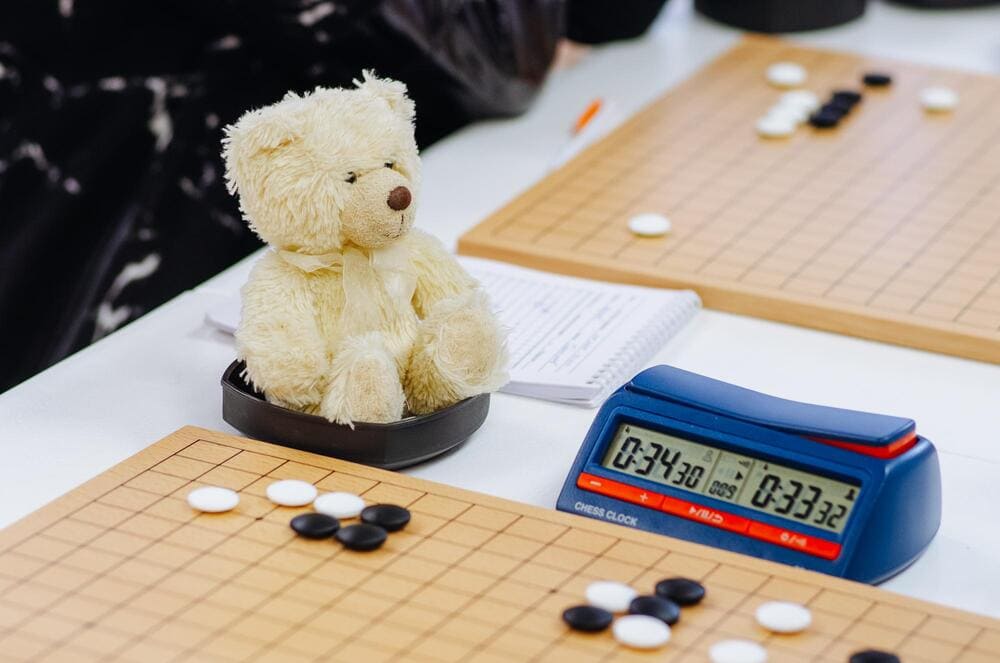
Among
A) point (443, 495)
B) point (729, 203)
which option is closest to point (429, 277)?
point (443, 495)

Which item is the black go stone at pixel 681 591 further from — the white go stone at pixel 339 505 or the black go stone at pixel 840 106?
the black go stone at pixel 840 106

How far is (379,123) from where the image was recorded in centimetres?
103

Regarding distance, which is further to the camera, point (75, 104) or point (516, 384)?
point (75, 104)

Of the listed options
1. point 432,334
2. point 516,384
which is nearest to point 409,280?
point 432,334

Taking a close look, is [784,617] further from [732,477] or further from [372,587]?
[372,587]

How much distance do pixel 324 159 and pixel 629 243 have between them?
493mm

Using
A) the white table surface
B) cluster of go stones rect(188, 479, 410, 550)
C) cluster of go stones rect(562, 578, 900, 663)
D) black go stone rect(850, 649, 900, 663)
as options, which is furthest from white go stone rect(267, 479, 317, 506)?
black go stone rect(850, 649, 900, 663)

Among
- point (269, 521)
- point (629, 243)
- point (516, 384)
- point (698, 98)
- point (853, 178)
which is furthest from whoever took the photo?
point (698, 98)

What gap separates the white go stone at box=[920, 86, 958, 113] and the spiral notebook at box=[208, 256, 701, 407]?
596mm

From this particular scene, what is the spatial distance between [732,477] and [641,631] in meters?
0.17

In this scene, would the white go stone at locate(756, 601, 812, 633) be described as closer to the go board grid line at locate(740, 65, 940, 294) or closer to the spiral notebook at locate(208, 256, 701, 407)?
the spiral notebook at locate(208, 256, 701, 407)

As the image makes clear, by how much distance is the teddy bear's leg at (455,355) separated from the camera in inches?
40.4

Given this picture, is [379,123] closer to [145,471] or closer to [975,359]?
[145,471]

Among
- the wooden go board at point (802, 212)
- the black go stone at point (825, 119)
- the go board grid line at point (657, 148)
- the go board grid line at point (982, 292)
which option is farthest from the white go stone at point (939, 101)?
the go board grid line at point (982, 292)
